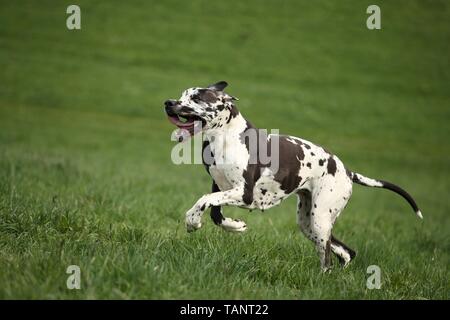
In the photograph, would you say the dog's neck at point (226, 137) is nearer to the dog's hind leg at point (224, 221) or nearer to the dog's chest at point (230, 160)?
the dog's chest at point (230, 160)

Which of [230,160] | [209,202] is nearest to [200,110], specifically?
[230,160]

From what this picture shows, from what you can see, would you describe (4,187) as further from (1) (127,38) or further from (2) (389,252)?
(1) (127,38)

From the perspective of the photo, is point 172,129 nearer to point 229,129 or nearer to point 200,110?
point 229,129

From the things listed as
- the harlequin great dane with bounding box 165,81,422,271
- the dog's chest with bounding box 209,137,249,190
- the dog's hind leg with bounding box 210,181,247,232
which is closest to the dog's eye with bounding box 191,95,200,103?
the harlequin great dane with bounding box 165,81,422,271

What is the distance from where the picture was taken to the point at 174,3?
38.6 meters

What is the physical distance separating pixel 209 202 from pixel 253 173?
1.99 feet

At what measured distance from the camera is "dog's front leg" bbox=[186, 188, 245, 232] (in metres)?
5.69

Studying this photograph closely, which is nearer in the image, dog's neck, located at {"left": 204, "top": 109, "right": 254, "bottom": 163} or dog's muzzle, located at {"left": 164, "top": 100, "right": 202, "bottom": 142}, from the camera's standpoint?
dog's muzzle, located at {"left": 164, "top": 100, "right": 202, "bottom": 142}

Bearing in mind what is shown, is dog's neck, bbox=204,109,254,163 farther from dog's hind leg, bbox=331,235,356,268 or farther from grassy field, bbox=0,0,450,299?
dog's hind leg, bbox=331,235,356,268

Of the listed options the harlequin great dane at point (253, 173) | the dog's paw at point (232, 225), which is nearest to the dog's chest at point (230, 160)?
the harlequin great dane at point (253, 173)

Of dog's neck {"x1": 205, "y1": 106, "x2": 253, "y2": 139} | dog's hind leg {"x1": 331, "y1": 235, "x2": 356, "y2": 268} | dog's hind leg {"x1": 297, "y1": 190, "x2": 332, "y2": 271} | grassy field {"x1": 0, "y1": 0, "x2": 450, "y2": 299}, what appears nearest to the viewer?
grassy field {"x1": 0, "y1": 0, "x2": 450, "y2": 299}

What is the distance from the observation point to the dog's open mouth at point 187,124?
5840mm
